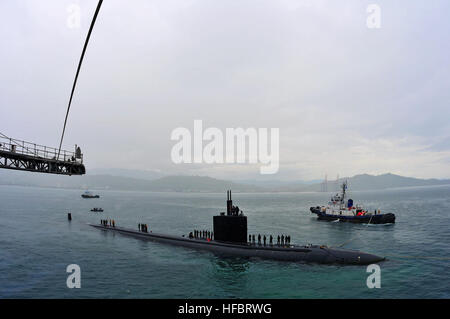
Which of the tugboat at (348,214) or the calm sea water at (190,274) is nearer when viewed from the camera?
the calm sea water at (190,274)

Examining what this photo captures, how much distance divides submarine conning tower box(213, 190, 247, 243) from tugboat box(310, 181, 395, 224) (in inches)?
1700

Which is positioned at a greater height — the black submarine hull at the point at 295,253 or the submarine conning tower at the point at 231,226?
the submarine conning tower at the point at 231,226

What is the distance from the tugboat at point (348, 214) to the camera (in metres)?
63.0

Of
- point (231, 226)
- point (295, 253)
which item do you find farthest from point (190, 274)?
point (295, 253)

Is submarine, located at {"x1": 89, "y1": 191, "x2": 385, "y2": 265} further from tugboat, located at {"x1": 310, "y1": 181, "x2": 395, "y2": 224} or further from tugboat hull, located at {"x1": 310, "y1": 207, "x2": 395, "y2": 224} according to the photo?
tugboat, located at {"x1": 310, "y1": 181, "x2": 395, "y2": 224}

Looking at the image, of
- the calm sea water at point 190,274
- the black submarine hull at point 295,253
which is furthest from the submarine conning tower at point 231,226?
the calm sea water at point 190,274

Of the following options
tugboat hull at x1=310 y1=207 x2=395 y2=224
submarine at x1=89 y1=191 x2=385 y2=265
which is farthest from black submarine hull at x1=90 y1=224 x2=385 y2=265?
tugboat hull at x1=310 y1=207 x2=395 y2=224

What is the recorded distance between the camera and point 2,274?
27.4m

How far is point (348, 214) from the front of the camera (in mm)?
69062

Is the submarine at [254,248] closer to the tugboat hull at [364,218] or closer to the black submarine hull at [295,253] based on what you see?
the black submarine hull at [295,253]

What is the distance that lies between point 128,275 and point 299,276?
52.8 feet

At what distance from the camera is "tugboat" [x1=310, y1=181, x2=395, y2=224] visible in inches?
2480
